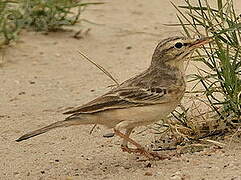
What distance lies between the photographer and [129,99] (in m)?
5.81

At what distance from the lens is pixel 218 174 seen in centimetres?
536

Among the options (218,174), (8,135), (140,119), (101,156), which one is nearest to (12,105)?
(8,135)

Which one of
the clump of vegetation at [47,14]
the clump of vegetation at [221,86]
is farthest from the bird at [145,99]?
the clump of vegetation at [47,14]

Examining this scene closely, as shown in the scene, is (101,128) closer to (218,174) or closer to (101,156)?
(101,156)

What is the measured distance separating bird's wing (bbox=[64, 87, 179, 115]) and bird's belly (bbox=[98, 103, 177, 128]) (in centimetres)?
4

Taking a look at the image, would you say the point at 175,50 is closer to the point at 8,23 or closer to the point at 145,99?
the point at 145,99

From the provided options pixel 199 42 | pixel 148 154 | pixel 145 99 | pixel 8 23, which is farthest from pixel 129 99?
pixel 8 23

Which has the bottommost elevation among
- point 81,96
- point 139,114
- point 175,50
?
point 81,96

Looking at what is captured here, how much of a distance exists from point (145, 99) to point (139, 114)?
12cm

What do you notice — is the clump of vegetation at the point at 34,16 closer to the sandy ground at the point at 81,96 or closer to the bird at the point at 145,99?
the sandy ground at the point at 81,96

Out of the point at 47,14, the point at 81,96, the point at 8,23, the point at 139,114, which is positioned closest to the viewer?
the point at 139,114

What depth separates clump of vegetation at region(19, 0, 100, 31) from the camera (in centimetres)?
1016

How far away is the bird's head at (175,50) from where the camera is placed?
5910 mm

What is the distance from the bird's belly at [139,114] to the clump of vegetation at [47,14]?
4.38m
